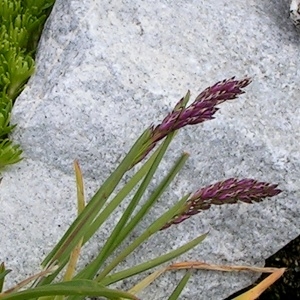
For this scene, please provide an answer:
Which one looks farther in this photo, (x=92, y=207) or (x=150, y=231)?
Answer: (x=150, y=231)

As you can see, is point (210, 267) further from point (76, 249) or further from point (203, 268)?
Result: point (76, 249)

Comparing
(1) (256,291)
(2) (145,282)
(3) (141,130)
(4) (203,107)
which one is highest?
(4) (203,107)

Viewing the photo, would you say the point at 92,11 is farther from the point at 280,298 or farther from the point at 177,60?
the point at 280,298

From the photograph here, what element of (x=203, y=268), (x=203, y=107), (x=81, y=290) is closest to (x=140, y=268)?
(x=203, y=268)

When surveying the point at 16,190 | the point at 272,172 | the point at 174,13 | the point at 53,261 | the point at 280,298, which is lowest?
the point at 280,298

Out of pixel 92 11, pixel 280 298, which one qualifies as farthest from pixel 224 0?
pixel 280 298

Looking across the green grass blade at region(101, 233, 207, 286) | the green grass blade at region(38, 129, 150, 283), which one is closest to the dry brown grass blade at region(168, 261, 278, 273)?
the green grass blade at region(101, 233, 207, 286)
